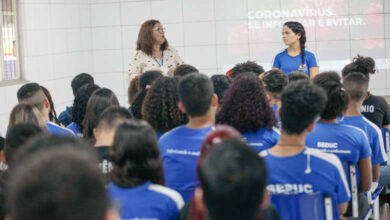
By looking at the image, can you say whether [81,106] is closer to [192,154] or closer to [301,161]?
[192,154]

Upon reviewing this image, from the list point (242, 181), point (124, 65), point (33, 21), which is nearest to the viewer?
point (242, 181)

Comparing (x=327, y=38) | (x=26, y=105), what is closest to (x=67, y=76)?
(x=327, y=38)

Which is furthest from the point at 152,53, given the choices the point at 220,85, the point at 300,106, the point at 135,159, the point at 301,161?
the point at 135,159

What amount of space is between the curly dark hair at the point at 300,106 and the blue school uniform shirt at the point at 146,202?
→ 67 centimetres

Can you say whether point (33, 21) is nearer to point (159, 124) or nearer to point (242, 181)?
point (159, 124)

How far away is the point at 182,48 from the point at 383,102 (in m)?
4.72

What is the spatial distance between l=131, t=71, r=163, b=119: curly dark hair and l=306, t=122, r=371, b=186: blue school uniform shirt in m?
1.49

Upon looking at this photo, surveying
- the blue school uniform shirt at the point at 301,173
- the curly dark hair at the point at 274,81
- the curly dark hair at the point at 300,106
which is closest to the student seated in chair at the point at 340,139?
the curly dark hair at the point at 300,106

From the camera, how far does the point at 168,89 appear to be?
357 cm

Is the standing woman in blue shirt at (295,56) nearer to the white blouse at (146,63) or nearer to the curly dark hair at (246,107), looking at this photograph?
the white blouse at (146,63)

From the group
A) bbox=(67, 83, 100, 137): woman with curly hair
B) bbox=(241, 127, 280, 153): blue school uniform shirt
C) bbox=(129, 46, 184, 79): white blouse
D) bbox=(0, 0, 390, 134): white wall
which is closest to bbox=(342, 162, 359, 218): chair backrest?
bbox=(241, 127, 280, 153): blue school uniform shirt

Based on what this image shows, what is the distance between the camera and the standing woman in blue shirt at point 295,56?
20.4 ft

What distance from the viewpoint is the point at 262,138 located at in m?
3.20

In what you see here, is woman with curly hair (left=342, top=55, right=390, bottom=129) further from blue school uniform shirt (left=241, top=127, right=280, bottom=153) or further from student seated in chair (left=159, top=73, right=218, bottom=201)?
student seated in chair (left=159, top=73, right=218, bottom=201)
